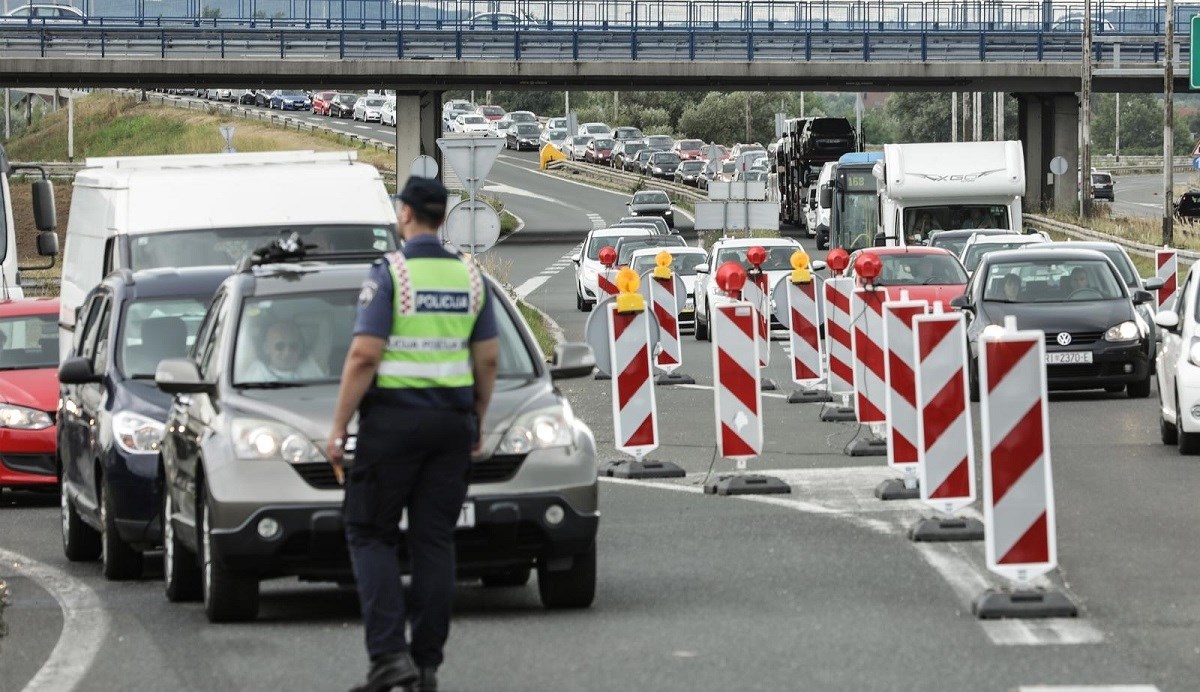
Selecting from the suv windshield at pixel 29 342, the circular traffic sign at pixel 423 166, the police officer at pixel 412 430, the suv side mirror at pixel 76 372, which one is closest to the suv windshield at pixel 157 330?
the suv side mirror at pixel 76 372

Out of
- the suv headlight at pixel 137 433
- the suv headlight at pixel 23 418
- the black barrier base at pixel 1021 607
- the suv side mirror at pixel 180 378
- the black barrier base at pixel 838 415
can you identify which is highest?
the suv side mirror at pixel 180 378

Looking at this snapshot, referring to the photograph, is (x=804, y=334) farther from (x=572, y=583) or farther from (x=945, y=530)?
(x=572, y=583)

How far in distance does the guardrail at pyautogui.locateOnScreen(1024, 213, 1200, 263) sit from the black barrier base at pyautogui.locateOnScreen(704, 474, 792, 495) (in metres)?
30.2

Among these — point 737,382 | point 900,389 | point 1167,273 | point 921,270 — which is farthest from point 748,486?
point 1167,273

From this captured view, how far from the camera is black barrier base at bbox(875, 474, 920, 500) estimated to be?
560 inches

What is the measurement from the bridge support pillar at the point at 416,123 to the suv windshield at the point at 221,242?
168 ft

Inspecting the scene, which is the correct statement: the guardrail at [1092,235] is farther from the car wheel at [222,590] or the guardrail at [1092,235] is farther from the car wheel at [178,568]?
the car wheel at [222,590]

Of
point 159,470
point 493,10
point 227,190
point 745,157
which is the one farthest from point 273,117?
point 159,470

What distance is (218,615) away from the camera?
9.88 m

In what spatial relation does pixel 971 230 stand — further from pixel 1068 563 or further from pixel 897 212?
pixel 1068 563

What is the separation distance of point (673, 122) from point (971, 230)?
10920 cm

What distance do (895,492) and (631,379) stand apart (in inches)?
104

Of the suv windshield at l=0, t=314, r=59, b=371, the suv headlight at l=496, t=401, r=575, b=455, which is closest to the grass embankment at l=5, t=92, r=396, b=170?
the suv windshield at l=0, t=314, r=59, b=371

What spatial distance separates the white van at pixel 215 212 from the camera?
17.7m
